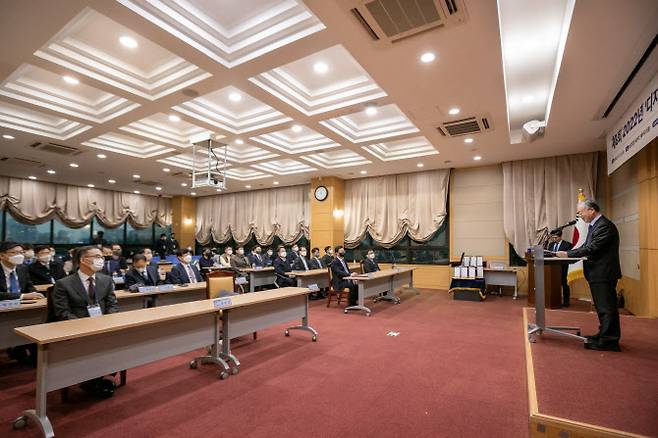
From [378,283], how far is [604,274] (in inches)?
163

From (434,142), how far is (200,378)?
18.7 ft

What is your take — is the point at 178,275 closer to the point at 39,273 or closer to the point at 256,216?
the point at 39,273

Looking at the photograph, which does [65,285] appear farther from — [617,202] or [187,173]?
[617,202]

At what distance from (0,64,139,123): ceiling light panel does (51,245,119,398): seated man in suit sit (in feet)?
9.69

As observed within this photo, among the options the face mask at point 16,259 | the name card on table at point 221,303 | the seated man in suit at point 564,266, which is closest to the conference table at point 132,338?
the name card on table at point 221,303

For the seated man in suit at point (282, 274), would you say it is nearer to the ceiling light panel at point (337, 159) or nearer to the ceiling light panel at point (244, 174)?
the ceiling light panel at point (337, 159)

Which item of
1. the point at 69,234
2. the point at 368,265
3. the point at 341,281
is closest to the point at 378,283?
the point at 341,281

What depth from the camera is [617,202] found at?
6.79m

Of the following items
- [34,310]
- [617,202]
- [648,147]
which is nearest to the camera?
[34,310]

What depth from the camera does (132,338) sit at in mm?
2732

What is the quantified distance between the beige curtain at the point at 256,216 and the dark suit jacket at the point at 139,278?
21.2 ft

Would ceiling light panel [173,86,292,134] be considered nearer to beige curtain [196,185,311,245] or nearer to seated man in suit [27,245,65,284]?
seated man in suit [27,245,65,284]

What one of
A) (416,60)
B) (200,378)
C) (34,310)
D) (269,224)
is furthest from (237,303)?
(269,224)

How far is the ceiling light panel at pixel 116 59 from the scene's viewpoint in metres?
3.74
